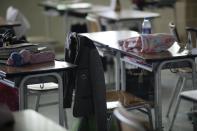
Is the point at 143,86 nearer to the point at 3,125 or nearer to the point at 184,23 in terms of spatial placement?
the point at 3,125

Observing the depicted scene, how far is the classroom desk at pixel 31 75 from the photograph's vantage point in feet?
8.49

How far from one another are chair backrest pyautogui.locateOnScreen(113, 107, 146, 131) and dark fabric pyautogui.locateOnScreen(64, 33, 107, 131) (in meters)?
1.09

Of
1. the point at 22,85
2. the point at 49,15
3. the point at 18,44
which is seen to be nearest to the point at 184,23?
the point at 49,15

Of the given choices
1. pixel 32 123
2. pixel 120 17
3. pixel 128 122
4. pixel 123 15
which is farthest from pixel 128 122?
pixel 123 15

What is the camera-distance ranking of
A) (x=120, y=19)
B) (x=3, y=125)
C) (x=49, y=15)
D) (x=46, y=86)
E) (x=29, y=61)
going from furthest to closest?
1. (x=49, y=15)
2. (x=120, y=19)
3. (x=46, y=86)
4. (x=29, y=61)
5. (x=3, y=125)

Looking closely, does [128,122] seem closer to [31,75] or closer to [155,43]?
[31,75]

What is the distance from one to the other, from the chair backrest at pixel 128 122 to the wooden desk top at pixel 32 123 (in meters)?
0.25

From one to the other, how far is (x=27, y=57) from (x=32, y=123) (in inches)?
39.7

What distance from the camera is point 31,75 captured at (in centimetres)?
259

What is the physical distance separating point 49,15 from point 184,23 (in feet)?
7.12

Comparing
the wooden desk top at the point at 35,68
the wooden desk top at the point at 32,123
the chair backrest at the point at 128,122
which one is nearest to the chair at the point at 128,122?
the chair backrest at the point at 128,122

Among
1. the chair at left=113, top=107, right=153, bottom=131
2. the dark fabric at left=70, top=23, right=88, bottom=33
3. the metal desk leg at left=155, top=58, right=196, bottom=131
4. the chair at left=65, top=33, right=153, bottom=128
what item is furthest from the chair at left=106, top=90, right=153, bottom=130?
the dark fabric at left=70, top=23, right=88, bottom=33

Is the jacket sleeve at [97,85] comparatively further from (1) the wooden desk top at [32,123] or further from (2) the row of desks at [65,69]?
(1) the wooden desk top at [32,123]

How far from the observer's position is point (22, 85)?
262 centimetres
